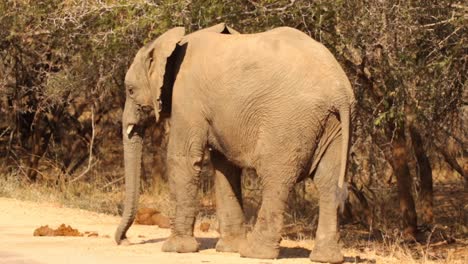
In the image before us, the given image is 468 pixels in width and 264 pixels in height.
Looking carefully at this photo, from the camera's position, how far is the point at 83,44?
16453 mm

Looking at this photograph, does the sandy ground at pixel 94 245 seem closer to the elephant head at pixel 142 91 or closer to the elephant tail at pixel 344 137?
the elephant head at pixel 142 91

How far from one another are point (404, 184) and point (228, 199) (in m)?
5.07

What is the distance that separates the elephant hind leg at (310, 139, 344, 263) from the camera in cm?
962

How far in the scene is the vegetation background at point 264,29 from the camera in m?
13.0

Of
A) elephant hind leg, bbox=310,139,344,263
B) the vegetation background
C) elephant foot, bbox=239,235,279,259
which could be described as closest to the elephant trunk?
elephant foot, bbox=239,235,279,259

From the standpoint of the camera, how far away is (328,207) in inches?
382

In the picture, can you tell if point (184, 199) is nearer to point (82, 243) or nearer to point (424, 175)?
point (82, 243)

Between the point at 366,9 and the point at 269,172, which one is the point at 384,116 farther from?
the point at 269,172

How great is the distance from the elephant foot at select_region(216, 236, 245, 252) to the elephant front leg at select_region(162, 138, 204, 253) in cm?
28

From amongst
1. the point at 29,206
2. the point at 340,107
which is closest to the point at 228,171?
the point at 340,107

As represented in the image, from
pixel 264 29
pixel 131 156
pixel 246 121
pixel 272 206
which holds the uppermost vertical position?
pixel 264 29

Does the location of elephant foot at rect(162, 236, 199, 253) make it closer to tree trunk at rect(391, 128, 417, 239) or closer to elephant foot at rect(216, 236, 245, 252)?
elephant foot at rect(216, 236, 245, 252)

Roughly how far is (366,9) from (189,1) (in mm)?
2078

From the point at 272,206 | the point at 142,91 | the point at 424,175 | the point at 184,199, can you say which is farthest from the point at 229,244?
the point at 424,175
